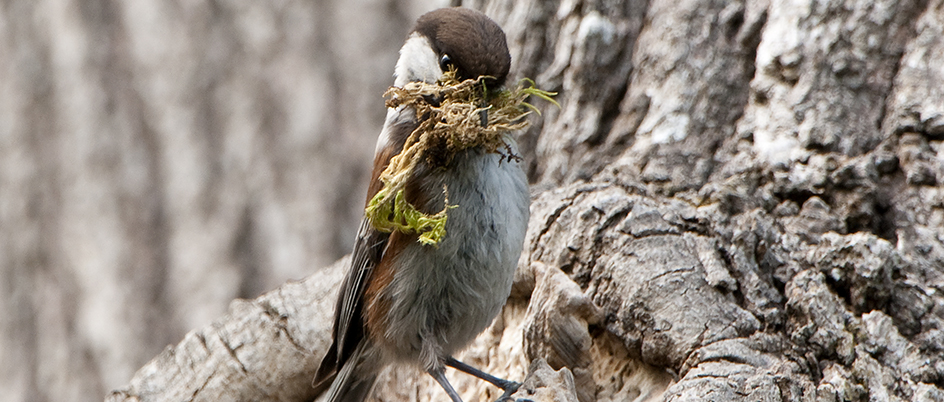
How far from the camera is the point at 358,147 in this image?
450 centimetres

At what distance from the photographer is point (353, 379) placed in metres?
2.74

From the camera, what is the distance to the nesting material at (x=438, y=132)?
2.06 meters

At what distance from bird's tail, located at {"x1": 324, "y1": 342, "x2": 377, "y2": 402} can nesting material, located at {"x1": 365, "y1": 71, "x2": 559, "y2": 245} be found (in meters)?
0.68

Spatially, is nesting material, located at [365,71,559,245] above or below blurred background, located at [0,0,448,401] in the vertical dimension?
below

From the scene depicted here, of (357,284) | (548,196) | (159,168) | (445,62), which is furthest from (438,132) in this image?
(159,168)

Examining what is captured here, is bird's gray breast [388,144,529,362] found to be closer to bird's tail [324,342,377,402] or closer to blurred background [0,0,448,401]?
bird's tail [324,342,377,402]

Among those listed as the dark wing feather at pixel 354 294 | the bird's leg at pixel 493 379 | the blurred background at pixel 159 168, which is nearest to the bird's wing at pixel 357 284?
the dark wing feather at pixel 354 294

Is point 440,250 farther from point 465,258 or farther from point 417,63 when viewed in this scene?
point 417,63

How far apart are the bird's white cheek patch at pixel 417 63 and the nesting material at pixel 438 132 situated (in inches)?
6.6

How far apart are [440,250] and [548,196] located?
696mm

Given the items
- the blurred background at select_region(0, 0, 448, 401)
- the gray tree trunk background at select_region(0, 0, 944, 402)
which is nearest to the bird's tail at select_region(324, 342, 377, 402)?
the gray tree trunk background at select_region(0, 0, 944, 402)

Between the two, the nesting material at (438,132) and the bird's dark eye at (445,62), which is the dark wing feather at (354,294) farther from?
the bird's dark eye at (445,62)

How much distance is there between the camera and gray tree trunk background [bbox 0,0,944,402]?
2.26 metres

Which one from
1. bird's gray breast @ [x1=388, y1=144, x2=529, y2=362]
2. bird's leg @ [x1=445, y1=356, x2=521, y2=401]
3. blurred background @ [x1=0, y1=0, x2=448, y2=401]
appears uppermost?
blurred background @ [x1=0, y1=0, x2=448, y2=401]
